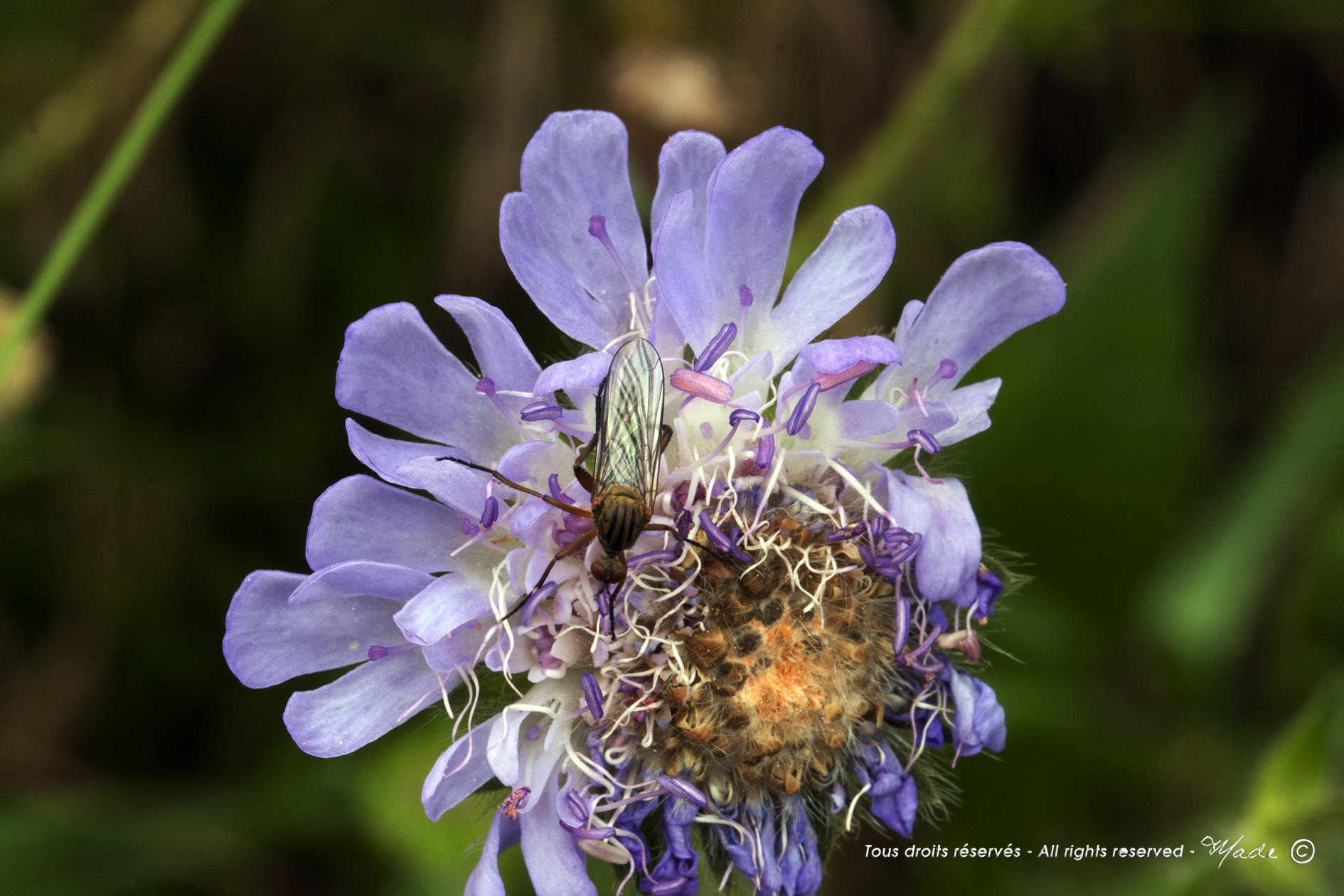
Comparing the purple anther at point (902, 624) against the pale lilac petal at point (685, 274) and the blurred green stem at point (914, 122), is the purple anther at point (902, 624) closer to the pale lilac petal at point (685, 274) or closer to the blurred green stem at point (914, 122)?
the pale lilac petal at point (685, 274)

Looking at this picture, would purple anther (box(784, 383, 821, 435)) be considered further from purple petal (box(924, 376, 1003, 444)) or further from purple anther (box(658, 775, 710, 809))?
purple anther (box(658, 775, 710, 809))

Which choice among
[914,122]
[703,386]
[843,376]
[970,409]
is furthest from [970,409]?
[914,122]

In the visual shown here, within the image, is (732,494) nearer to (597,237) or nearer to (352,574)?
(597,237)

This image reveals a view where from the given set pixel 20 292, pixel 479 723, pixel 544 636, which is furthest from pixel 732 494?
pixel 20 292

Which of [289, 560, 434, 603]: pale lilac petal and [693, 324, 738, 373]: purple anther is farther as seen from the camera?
[693, 324, 738, 373]: purple anther

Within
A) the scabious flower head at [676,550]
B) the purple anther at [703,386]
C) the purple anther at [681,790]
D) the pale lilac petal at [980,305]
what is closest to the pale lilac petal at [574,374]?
the scabious flower head at [676,550]

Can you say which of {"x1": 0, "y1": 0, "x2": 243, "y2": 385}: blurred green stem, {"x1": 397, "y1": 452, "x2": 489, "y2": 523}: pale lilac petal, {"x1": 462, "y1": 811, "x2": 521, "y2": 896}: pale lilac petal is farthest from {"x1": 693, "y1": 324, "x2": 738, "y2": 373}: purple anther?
{"x1": 0, "y1": 0, "x2": 243, "y2": 385}: blurred green stem

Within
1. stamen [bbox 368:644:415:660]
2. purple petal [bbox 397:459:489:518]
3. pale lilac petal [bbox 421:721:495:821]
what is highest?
purple petal [bbox 397:459:489:518]
